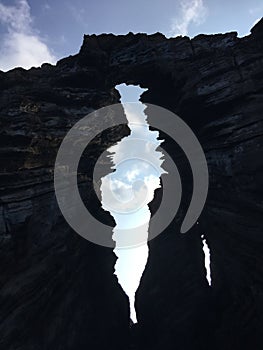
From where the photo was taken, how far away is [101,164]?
36812 millimetres

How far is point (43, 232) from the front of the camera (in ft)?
86.6

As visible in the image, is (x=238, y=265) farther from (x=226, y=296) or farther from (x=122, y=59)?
(x=122, y=59)

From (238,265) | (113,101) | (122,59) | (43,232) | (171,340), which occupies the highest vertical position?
(122,59)

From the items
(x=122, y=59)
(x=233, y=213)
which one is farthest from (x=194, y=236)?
(x=122, y=59)

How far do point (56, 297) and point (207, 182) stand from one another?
59.8 ft

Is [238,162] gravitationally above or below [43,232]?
above

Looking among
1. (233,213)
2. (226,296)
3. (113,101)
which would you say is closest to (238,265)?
(233,213)

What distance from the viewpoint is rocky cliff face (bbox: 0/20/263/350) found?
83.9 ft

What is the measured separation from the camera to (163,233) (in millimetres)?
44781

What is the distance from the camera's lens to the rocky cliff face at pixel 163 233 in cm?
2558

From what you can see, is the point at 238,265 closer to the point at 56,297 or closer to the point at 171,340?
the point at 171,340

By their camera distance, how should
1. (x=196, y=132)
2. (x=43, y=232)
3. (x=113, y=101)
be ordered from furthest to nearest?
(x=113, y=101), (x=196, y=132), (x=43, y=232)

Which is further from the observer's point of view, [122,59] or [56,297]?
[122,59]

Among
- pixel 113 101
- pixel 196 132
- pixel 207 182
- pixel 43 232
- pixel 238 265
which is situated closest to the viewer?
pixel 43 232
